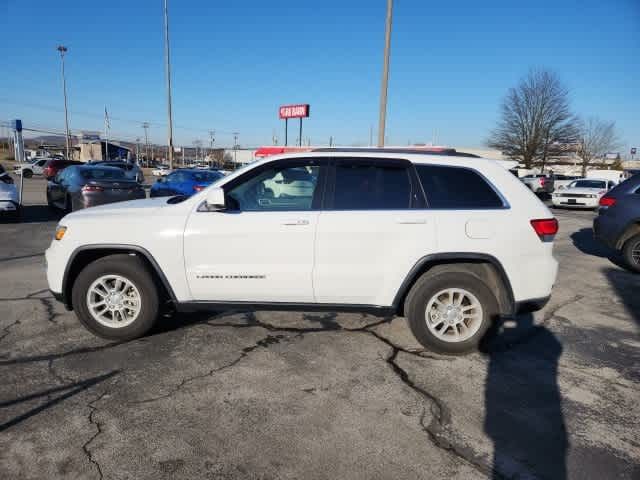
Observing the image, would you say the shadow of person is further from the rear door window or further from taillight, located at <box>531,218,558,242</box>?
the rear door window

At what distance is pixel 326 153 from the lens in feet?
12.6

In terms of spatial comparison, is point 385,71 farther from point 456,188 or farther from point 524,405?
point 524,405

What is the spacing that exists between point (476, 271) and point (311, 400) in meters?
1.85

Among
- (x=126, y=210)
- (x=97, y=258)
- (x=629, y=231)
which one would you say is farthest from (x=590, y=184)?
(x=97, y=258)

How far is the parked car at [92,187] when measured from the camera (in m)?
10.5

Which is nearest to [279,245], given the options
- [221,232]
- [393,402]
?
[221,232]

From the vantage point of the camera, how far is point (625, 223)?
23.9ft

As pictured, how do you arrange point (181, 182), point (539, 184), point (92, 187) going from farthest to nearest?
1. point (539, 184)
2. point (181, 182)
3. point (92, 187)

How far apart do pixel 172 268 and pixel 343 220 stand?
1.57 metres

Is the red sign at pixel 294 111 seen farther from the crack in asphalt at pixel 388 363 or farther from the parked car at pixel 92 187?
the crack in asphalt at pixel 388 363

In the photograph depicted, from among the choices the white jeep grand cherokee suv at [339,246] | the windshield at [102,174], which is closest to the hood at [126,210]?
the white jeep grand cherokee suv at [339,246]

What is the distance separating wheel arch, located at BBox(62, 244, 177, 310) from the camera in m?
3.76

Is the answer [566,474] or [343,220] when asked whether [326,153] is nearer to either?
[343,220]

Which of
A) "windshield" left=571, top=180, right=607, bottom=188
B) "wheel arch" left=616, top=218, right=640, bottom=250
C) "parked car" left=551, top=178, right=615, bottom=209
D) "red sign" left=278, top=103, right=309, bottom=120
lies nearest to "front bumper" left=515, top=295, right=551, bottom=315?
"wheel arch" left=616, top=218, right=640, bottom=250
